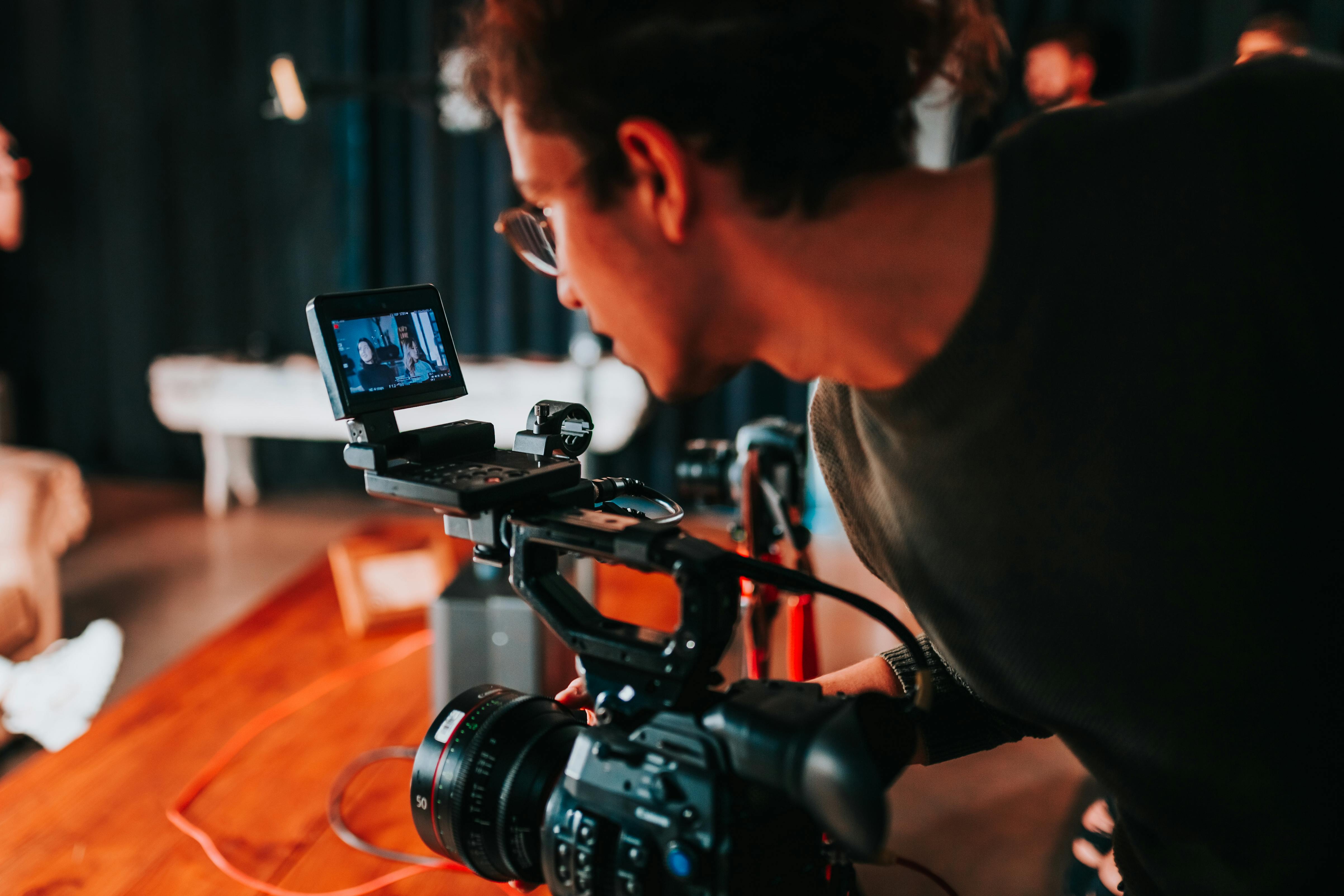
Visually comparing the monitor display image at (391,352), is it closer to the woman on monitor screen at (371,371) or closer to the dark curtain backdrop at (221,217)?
the woman on monitor screen at (371,371)

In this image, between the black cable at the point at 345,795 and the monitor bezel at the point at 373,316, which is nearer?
the monitor bezel at the point at 373,316

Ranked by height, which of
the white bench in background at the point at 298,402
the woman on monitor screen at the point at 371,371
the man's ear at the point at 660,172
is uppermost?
the man's ear at the point at 660,172

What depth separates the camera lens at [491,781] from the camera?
587 mm

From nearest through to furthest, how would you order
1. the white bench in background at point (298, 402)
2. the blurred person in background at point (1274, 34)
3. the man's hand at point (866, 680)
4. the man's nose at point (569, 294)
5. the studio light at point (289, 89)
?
the man's nose at point (569, 294) < the man's hand at point (866, 680) < the blurred person in background at point (1274, 34) < the studio light at point (289, 89) < the white bench in background at point (298, 402)

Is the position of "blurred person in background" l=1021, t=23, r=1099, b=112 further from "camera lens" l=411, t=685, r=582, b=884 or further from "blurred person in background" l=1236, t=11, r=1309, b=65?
"camera lens" l=411, t=685, r=582, b=884

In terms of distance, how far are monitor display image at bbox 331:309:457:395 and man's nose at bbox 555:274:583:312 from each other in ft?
0.45

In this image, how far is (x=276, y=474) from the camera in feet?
13.8

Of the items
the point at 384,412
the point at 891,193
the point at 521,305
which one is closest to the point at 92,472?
the point at 521,305

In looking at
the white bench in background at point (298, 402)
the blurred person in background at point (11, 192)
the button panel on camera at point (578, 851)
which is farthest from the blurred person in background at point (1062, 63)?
the blurred person in background at point (11, 192)

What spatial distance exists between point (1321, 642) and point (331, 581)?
1592 mm

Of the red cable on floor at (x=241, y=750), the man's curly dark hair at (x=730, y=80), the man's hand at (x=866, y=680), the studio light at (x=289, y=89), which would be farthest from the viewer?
the studio light at (x=289, y=89)

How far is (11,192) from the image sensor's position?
3939mm

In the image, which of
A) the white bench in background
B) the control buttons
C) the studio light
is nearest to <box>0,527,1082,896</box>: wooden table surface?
the control buttons

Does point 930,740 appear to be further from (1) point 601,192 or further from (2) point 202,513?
(2) point 202,513
